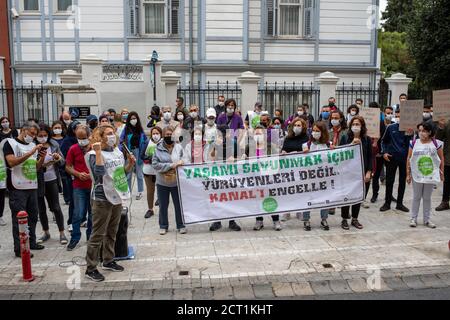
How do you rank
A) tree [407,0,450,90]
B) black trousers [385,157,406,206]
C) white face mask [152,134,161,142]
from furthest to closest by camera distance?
tree [407,0,450,90]
black trousers [385,157,406,206]
white face mask [152,134,161,142]

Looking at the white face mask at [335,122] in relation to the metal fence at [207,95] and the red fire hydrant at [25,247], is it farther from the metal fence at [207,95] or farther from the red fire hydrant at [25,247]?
the metal fence at [207,95]

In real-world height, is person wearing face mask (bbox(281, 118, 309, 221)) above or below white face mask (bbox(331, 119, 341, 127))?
below

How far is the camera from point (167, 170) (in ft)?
27.6

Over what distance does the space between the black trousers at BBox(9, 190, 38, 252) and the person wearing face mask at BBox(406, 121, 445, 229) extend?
6.55 meters

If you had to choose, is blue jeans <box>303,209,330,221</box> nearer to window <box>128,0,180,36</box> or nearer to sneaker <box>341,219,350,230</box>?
sneaker <box>341,219,350,230</box>

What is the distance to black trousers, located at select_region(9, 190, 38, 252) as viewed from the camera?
7496 mm

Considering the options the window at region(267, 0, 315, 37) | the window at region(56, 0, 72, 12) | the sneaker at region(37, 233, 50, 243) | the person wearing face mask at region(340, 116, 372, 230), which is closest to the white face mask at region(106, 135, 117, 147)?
the sneaker at region(37, 233, 50, 243)

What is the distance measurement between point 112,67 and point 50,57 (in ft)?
9.53

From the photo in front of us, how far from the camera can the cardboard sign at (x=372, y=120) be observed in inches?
415

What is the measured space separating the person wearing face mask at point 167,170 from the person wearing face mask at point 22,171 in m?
1.97

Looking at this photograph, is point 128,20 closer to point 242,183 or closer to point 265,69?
point 265,69

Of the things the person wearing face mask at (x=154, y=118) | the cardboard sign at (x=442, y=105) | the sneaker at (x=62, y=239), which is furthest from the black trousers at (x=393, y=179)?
the sneaker at (x=62, y=239)

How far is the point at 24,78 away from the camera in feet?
64.6
